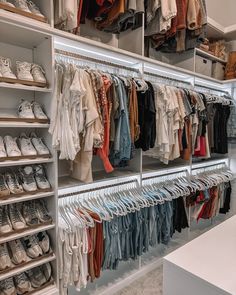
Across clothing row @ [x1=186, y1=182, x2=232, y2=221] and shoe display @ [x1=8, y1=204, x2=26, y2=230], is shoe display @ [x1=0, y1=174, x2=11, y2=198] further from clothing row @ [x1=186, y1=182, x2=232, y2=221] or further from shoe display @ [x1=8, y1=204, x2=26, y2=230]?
clothing row @ [x1=186, y1=182, x2=232, y2=221]

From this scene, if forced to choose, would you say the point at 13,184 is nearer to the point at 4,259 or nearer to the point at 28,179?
the point at 28,179

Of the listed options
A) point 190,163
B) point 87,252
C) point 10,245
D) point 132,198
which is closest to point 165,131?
point 132,198

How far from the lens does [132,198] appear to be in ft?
6.40

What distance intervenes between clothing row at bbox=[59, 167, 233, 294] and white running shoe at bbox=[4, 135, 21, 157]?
21.3 inches

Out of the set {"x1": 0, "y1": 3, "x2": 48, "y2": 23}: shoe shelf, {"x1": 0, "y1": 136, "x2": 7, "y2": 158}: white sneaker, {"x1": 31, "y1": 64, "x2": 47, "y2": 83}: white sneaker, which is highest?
{"x1": 0, "y1": 3, "x2": 48, "y2": 23}: shoe shelf

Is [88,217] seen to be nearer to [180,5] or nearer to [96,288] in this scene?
[96,288]

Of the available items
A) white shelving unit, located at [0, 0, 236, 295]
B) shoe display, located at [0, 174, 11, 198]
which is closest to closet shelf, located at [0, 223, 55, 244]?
white shelving unit, located at [0, 0, 236, 295]

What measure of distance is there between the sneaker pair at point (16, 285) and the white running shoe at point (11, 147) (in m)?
0.80

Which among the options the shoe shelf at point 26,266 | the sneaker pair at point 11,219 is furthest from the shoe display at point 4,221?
the shoe shelf at point 26,266

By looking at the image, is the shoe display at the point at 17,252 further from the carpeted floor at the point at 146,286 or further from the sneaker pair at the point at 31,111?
the carpeted floor at the point at 146,286

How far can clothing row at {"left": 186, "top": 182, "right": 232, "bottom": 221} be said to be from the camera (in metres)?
2.58

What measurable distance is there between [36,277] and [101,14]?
1.97 m

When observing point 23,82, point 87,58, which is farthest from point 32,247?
point 87,58

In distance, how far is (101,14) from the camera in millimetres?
1749
